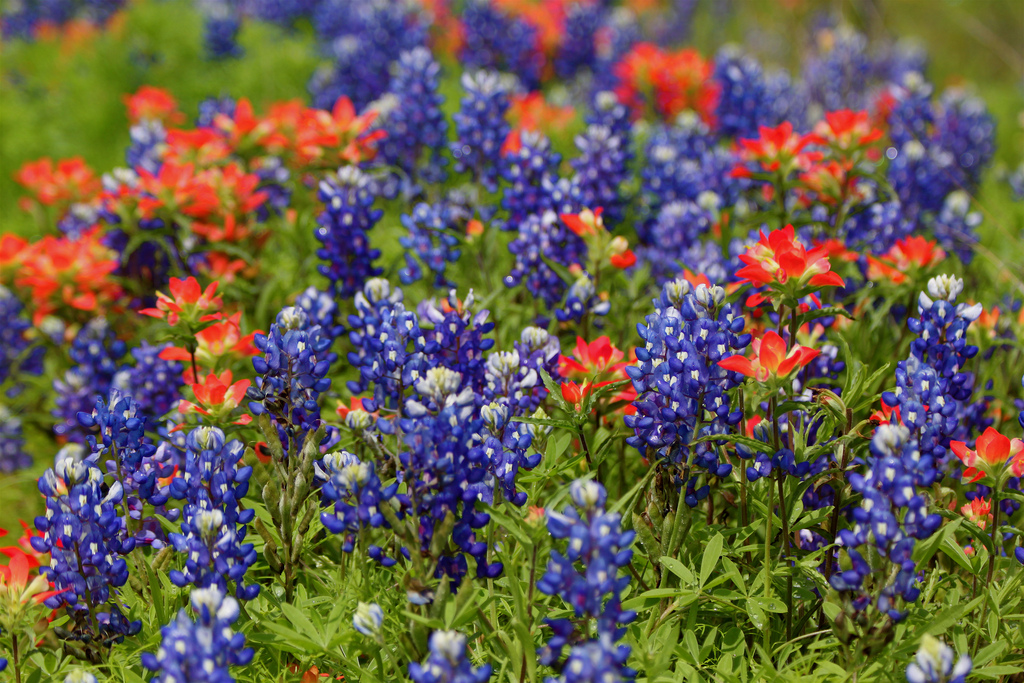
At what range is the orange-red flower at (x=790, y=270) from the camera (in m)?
2.18

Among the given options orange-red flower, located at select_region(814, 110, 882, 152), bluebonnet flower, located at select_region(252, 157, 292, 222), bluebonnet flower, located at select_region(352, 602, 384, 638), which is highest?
orange-red flower, located at select_region(814, 110, 882, 152)

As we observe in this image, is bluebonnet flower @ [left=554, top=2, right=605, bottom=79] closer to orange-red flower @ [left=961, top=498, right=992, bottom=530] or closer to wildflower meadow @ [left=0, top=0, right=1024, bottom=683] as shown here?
wildflower meadow @ [left=0, top=0, right=1024, bottom=683]

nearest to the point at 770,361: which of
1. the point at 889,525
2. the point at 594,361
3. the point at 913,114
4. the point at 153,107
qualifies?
the point at 889,525

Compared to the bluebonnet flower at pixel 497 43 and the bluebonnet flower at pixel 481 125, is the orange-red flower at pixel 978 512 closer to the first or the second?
the bluebonnet flower at pixel 481 125

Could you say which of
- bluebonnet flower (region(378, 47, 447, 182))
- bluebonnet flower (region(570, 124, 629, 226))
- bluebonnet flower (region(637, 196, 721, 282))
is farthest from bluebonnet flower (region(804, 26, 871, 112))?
bluebonnet flower (region(378, 47, 447, 182))

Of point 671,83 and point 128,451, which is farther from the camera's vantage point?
point 671,83

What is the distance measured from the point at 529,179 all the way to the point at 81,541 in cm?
231

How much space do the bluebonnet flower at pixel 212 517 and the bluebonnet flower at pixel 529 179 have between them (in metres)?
1.82

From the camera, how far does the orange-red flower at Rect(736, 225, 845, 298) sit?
7.16 ft

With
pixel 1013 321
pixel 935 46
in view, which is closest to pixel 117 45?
pixel 1013 321

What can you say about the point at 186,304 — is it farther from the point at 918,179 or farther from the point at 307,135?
the point at 918,179

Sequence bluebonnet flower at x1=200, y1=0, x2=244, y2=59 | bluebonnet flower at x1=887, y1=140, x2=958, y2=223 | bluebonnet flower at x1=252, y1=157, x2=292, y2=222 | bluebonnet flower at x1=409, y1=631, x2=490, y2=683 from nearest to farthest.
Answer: bluebonnet flower at x1=409, y1=631, x2=490, y2=683 < bluebonnet flower at x1=887, y1=140, x2=958, y2=223 < bluebonnet flower at x1=252, y1=157, x2=292, y2=222 < bluebonnet flower at x1=200, y1=0, x2=244, y2=59

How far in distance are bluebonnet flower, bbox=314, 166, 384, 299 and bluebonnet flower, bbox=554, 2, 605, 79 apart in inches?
166

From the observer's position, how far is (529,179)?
367 cm
